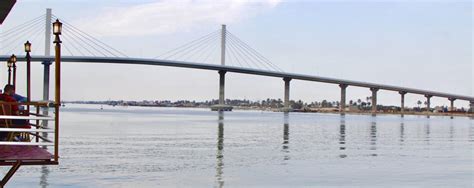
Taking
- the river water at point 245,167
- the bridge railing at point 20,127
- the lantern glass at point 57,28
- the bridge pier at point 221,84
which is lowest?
the river water at point 245,167

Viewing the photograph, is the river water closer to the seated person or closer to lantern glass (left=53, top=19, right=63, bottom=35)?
the seated person

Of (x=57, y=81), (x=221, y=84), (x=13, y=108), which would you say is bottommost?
(x=13, y=108)

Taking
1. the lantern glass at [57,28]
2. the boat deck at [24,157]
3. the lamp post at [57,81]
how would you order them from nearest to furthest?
the lamp post at [57,81] → the boat deck at [24,157] → the lantern glass at [57,28]

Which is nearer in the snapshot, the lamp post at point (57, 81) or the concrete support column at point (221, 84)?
the lamp post at point (57, 81)

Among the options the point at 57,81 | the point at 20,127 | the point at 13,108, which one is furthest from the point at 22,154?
the point at 13,108

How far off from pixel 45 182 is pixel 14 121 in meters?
3.03

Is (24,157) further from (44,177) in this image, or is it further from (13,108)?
(44,177)

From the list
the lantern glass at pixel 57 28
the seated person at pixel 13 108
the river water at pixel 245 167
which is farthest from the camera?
the river water at pixel 245 167

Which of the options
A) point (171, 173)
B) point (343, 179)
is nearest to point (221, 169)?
point (171, 173)

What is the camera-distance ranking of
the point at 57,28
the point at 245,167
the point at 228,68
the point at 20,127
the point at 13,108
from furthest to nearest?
the point at 228,68 → the point at 245,167 → the point at 13,108 → the point at 20,127 → the point at 57,28

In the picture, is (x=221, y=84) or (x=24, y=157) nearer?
(x=24, y=157)

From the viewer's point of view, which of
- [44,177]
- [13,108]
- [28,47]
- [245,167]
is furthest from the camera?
[245,167]

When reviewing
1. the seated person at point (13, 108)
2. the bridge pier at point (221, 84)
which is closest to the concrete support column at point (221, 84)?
the bridge pier at point (221, 84)

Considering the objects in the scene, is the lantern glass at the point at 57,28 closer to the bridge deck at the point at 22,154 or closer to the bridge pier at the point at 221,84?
the bridge deck at the point at 22,154
